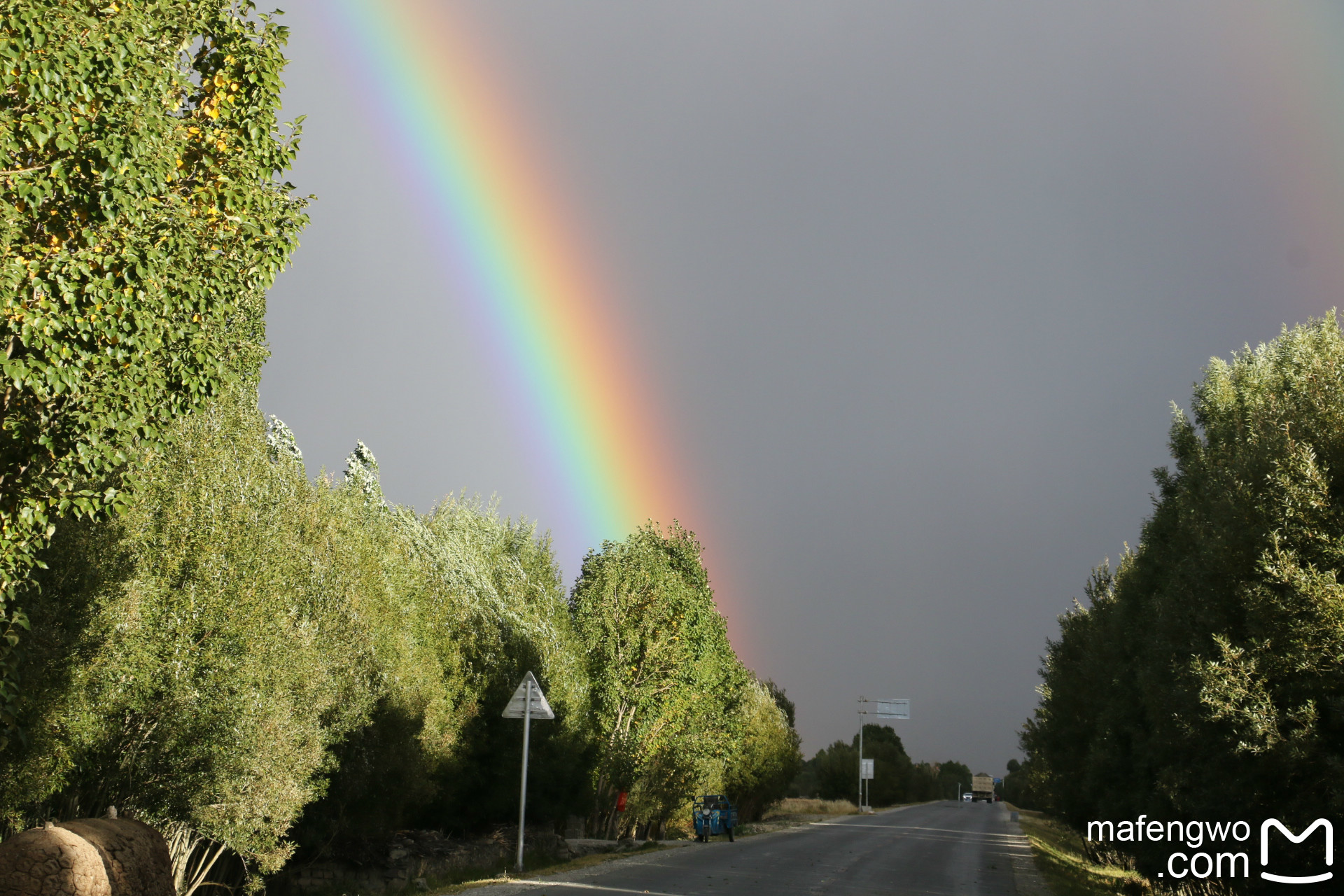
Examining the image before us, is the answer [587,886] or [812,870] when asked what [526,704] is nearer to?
[587,886]

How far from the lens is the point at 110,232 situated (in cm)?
838

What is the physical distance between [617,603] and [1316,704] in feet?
78.9

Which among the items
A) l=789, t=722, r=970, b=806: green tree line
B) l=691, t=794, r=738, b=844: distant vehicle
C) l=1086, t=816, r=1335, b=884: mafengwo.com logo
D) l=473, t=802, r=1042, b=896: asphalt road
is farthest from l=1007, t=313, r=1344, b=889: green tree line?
l=789, t=722, r=970, b=806: green tree line

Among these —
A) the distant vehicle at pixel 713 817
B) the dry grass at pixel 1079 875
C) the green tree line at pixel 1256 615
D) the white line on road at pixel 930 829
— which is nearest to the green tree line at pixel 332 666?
the distant vehicle at pixel 713 817

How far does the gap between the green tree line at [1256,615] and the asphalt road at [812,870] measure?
4.40 meters

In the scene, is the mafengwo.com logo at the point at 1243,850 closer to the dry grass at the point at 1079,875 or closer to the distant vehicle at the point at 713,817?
the dry grass at the point at 1079,875

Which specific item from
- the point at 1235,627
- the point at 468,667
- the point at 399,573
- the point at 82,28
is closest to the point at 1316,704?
the point at 1235,627

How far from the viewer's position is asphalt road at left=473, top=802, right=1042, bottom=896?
17.0m

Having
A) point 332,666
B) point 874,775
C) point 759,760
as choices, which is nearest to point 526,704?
point 332,666

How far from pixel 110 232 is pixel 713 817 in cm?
3026

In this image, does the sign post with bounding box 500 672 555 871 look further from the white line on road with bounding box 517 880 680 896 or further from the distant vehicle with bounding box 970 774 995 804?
the distant vehicle with bounding box 970 774 995 804

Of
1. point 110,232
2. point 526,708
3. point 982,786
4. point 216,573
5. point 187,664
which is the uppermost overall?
point 110,232

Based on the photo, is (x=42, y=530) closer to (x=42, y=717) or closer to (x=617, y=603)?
(x=42, y=717)

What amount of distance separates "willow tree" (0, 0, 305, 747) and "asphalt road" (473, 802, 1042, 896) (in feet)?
32.9
